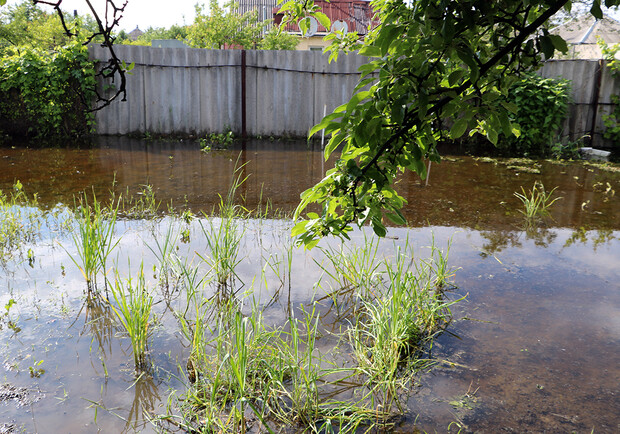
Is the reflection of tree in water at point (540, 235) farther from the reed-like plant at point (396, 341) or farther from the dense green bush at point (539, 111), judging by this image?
the dense green bush at point (539, 111)

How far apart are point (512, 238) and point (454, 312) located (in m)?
1.56

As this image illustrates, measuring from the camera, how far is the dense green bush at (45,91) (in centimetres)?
870

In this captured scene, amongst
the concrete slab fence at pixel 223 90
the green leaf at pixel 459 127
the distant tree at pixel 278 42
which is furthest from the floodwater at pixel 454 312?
the distant tree at pixel 278 42

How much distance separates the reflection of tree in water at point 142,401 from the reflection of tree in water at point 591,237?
3462 mm

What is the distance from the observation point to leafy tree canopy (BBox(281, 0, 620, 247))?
1.20 meters

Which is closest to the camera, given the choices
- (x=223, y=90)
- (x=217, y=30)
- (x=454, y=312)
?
(x=454, y=312)

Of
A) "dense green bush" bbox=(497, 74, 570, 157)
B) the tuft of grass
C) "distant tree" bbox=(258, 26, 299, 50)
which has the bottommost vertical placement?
the tuft of grass

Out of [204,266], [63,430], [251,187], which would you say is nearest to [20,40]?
[251,187]

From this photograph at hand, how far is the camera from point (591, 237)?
4.57 metres

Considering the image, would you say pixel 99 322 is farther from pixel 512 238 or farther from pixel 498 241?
pixel 512 238

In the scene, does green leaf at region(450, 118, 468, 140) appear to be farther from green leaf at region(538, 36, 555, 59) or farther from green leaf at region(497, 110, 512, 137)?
green leaf at region(538, 36, 555, 59)

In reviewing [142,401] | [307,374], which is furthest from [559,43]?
[142,401]

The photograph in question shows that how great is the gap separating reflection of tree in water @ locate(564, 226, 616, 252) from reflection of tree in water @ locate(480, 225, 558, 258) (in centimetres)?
14

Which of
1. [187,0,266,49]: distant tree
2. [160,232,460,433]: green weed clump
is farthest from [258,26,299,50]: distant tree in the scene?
[160,232,460,433]: green weed clump
